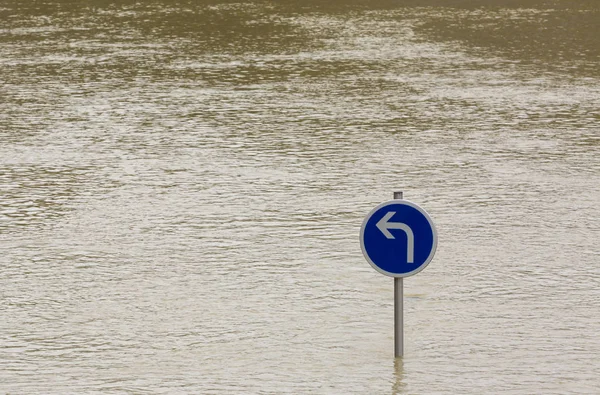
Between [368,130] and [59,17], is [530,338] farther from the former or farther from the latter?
[59,17]

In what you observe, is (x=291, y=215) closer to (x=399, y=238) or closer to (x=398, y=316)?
(x=398, y=316)

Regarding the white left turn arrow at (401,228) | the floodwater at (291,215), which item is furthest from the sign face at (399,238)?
the floodwater at (291,215)

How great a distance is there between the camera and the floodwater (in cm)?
676

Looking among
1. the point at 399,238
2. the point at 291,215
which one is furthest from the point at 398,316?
the point at 291,215

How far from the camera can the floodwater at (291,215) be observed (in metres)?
6.76

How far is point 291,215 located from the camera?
1011 centimetres

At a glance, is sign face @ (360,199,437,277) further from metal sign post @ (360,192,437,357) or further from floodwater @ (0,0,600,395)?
floodwater @ (0,0,600,395)

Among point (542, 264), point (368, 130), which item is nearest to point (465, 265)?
point (542, 264)

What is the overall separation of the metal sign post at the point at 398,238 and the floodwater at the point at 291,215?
583 mm

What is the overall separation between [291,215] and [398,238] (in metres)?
3.79

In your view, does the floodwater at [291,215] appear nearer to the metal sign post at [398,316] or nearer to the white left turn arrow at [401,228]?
the metal sign post at [398,316]

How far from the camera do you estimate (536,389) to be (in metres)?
6.25

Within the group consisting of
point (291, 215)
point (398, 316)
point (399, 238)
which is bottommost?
point (291, 215)

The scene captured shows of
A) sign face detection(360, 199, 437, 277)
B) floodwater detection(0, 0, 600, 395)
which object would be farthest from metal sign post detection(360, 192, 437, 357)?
floodwater detection(0, 0, 600, 395)
